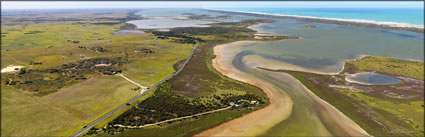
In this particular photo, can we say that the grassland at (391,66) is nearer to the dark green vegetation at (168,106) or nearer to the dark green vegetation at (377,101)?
the dark green vegetation at (377,101)

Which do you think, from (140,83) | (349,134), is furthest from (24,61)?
(349,134)

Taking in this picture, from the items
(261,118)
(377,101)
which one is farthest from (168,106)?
(377,101)

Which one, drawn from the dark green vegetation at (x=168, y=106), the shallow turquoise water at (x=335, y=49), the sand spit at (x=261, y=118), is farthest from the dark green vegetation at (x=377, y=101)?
the dark green vegetation at (x=168, y=106)

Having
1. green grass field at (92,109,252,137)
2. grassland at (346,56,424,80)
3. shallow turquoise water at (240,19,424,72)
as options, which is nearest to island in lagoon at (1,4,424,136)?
green grass field at (92,109,252,137)

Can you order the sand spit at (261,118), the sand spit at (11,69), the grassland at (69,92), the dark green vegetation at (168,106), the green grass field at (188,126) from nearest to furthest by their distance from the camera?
the green grass field at (188,126) < the grassland at (69,92) < the sand spit at (261,118) < the dark green vegetation at (168,106) < the sand spit at (11,69)

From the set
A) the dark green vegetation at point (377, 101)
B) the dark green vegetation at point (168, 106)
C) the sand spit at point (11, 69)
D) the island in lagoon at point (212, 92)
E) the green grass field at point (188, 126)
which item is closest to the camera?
the green grass field at point (188, 126)

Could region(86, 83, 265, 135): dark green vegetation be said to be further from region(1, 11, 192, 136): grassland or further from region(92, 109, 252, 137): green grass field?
region(1, 11, 192, 136): grassland
